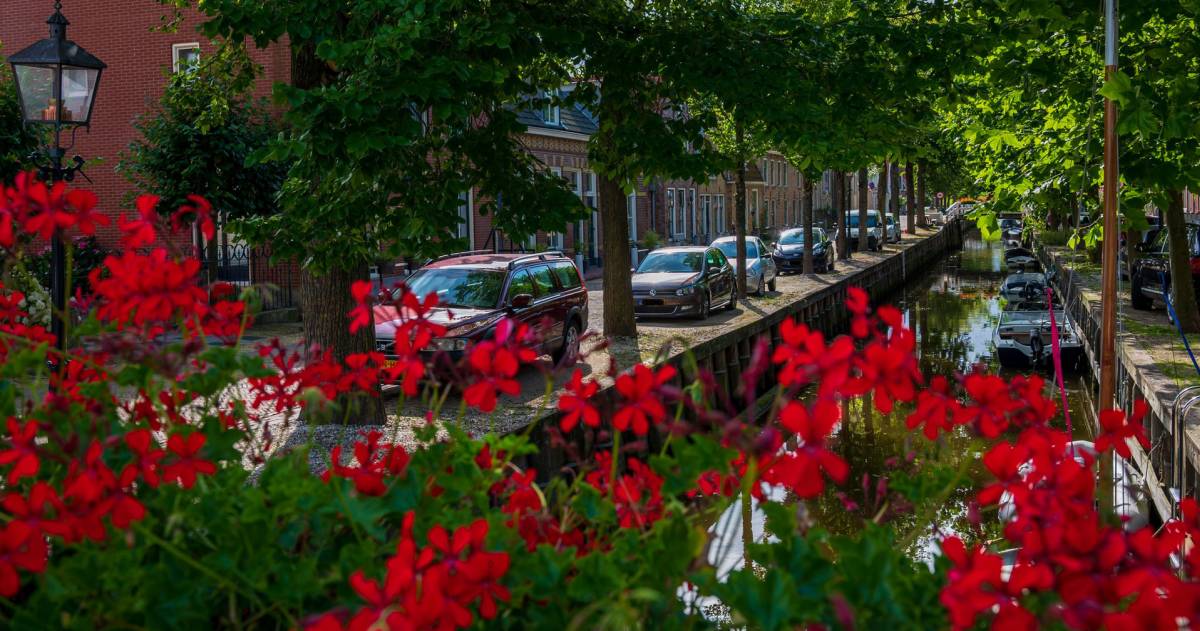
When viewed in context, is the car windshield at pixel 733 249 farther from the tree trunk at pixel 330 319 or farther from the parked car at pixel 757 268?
the tree trunk at pixel 330 319

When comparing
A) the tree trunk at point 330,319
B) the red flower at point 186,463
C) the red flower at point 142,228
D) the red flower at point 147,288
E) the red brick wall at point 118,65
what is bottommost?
the tree trunk at point 330,319

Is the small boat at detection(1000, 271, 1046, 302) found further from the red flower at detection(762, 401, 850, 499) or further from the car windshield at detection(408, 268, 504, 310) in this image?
the red flower at detection(762, 401, 850, 499)

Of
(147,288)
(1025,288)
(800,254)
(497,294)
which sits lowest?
(1025,288)

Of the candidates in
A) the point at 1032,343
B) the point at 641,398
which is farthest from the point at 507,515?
the point at 1032,343

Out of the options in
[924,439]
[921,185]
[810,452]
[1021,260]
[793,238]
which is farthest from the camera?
[921,185]

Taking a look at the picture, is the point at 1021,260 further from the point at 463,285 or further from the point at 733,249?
the point at 463,285

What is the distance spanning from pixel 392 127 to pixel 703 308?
47.7 feet

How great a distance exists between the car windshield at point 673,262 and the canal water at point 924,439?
4.44 meters

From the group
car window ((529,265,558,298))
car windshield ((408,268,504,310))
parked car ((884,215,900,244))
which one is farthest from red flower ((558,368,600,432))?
parked car ((884,215,900,244))

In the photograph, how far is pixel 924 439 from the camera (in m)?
3.08

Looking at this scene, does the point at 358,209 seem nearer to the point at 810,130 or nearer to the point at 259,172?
the point at 810,130

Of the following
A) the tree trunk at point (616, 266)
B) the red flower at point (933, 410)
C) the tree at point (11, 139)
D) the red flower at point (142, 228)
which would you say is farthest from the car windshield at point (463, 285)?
the red flower at point (933, 410)

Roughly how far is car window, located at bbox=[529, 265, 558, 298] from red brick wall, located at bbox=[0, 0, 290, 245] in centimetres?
1099

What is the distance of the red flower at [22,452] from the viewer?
6.42 ft
